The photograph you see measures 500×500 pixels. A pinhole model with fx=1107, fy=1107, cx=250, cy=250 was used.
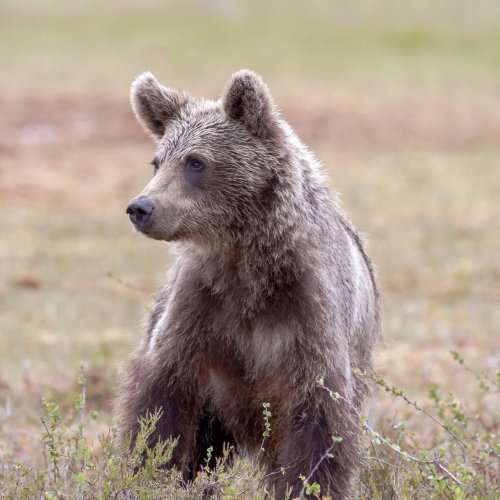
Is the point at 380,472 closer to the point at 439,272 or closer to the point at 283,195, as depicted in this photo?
the point at 283,195

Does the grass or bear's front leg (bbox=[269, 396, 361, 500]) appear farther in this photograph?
the grass

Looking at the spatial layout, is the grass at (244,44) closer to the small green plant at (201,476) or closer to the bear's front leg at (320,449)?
the small green plant at (201,476)

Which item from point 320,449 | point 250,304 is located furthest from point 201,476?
point 250,304

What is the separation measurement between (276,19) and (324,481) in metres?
43.0

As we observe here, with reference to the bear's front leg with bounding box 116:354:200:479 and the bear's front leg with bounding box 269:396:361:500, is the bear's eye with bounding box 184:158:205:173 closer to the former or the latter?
the bear's front leg with bounding box 116:354:200:479

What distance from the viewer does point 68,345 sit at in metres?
10.6

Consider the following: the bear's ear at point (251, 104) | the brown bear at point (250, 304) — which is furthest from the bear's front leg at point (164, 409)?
the bear's ear at point (251, 104)

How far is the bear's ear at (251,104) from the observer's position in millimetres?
5445

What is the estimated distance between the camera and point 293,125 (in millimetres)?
28875

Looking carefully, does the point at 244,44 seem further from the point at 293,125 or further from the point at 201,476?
the point at 201,476

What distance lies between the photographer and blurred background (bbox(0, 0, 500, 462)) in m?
10.5

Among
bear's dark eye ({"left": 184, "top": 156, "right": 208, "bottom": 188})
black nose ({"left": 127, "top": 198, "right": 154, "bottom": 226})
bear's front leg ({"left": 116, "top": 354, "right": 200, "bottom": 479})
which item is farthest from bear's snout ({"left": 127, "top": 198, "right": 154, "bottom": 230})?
bear's front leg ({"left": 116, "top": 354, "right": 200, "bottom": 479})

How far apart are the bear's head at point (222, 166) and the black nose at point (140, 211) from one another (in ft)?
0.21

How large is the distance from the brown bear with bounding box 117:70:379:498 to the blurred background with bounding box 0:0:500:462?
3.17 feet
